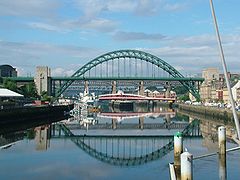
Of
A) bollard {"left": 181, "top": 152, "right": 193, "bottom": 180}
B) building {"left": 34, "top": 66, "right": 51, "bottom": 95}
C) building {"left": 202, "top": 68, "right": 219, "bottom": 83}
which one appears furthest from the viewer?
building {"left": 202, "top": 68, "right": 219, "bottom": 83}

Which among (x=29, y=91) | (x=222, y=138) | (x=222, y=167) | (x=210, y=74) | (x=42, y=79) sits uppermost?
(x=210, y=74)

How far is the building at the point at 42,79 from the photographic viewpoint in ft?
383

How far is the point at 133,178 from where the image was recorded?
19156mm

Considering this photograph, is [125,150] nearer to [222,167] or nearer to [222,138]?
[222,138]

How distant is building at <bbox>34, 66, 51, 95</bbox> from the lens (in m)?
117

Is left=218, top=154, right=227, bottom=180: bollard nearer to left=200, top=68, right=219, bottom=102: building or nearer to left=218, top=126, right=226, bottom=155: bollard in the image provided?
left=218, top=126, right=226, bottom=155: bollard

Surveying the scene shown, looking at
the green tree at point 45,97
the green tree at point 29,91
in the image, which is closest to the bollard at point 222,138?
the green tree at point 45,97

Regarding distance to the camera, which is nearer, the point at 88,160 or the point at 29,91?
the point at 88,160

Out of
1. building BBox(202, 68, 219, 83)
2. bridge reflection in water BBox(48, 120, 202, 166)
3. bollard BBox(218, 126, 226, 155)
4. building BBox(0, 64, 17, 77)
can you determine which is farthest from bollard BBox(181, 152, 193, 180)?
building BBox(0, 64, 17, 77)

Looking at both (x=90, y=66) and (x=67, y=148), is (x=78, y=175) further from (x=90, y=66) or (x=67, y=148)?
(x=90, y=66)

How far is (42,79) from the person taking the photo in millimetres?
117188

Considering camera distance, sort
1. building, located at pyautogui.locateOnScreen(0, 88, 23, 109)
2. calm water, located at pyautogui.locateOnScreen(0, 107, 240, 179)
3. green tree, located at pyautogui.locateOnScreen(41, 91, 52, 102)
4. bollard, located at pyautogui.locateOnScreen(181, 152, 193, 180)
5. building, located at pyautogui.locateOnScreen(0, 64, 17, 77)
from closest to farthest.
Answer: bollard, located at pyautogui.locateOnScreen(181, 152, 193, 180) < calm water, located at pyautogui.locateOnScreen(0, 107, 240, 179) < building, located at pyautogui.locateOnScreen(0, 88, 23, 109) < green tree, located at pyautogui.locateOnScreen(41, 91, 52, 102) < building, located at pyautogui.locateOnScreen(0, 64, 17, 77)

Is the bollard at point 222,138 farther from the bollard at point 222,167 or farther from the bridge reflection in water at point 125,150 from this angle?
the bridge reflection in water at point 125,150

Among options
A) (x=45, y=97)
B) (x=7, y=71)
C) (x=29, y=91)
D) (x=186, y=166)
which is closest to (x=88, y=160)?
(x=186, y=166)
